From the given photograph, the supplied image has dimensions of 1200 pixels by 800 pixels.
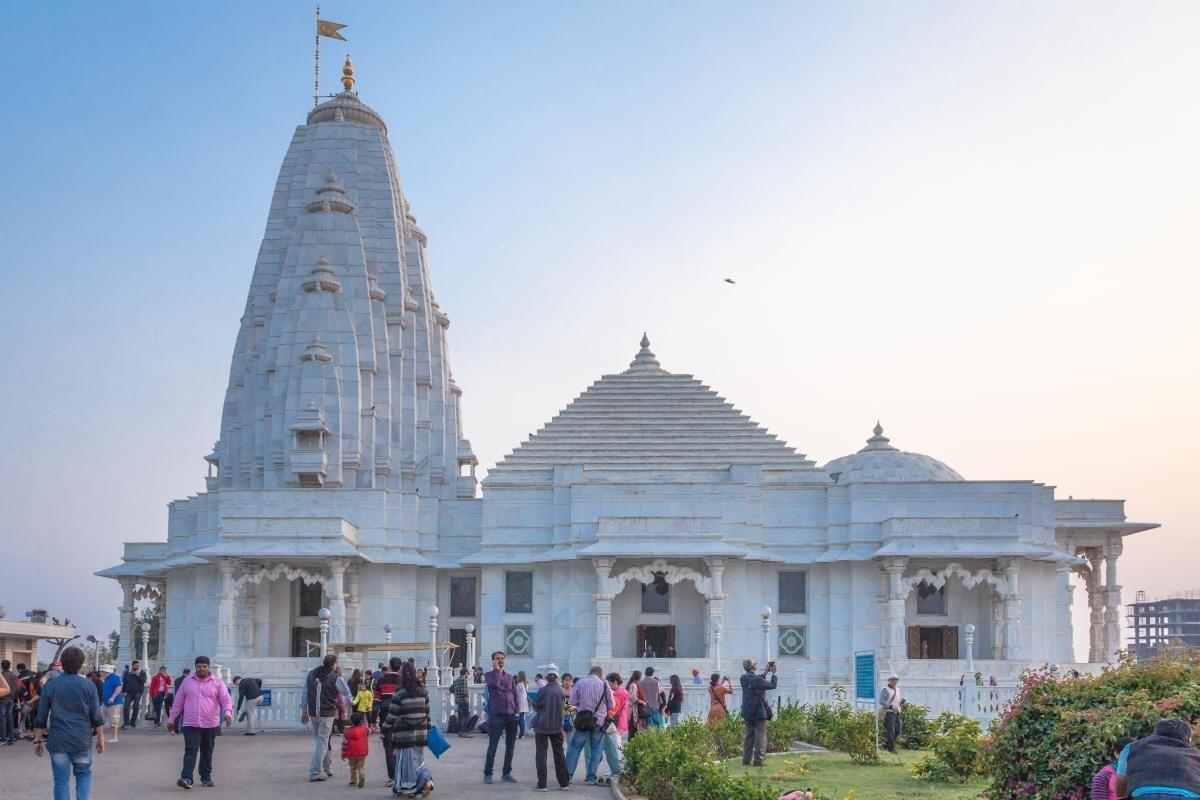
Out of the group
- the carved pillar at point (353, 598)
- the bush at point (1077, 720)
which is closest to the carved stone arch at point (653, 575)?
the carved pillar at point (353, 598)

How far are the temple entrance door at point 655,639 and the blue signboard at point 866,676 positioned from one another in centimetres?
2188

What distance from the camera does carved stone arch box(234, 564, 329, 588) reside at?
142 ft

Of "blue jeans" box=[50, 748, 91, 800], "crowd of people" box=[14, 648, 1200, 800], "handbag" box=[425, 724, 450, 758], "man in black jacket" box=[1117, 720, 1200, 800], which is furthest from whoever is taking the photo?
"handbag" box=[425, 724, 450, 758]

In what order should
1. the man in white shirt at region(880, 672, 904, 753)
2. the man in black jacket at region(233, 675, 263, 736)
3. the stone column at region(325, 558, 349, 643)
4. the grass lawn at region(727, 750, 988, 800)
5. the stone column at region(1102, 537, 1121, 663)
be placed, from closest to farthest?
the grass lawn at region(727, 750, 988, 800), the man in white shirt at region(880, 672, 904, 753), the man in black jacket at region(233, 675, 263, 736), the stone column at region(325, 558, 349, 643), the stone column at region(1102, 537, 1121, 663)

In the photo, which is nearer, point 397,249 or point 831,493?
point 831,493

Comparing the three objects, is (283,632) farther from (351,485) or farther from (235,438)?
(235,438)

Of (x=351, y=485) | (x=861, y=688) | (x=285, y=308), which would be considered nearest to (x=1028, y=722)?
(x=861, y=688)

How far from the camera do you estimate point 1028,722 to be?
13805mm

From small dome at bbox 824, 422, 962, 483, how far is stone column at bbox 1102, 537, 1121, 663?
5948 mm

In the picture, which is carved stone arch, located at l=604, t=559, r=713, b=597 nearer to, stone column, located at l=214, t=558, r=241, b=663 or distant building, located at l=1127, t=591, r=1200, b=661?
stone column, located at l=214, t=558, r=241, b=663

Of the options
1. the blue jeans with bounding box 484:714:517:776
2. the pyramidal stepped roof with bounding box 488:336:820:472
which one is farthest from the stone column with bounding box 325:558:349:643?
the blue jeans with bounding box 484:714:517:776

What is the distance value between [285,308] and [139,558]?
11019 millimetres

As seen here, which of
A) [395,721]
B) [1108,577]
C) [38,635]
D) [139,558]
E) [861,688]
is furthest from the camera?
[139,558]

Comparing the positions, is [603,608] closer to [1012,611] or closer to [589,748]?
[1012,611]
